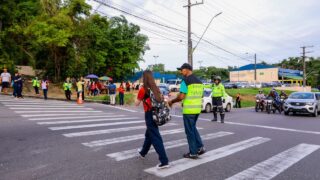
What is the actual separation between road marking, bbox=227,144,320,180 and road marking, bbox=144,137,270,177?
903 mm

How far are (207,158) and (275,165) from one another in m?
1.32

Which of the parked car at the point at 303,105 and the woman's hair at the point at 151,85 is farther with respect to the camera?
the parked car at the point at 303,105

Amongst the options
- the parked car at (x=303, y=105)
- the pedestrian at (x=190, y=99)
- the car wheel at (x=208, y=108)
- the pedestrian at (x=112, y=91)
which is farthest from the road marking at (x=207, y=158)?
the pedestrian at (x=112, y=91)

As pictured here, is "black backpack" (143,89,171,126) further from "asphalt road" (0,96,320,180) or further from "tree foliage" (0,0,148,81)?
"tree foliage" (0,0,148,81)

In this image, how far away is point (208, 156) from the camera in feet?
23.2

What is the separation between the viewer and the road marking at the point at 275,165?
5.69 metres

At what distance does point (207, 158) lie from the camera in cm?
689

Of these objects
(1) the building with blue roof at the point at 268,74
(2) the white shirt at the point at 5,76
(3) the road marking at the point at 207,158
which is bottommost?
(3) the road marking at the point at 207,158

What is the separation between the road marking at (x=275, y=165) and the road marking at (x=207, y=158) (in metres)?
0.90

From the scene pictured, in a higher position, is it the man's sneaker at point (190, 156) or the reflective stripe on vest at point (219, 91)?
the reflective stripe on vest at point (219, 91)

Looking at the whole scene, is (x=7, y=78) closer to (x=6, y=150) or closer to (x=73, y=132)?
(x=73, y=132)

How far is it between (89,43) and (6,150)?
3017 cm

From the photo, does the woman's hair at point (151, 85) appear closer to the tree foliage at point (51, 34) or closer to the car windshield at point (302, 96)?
the car windshield at point (302, 96)

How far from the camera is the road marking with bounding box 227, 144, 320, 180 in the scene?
569 centimetres
